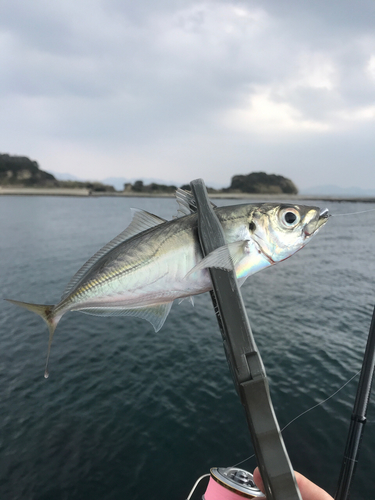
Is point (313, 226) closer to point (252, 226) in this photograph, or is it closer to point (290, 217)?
point (290, 217)

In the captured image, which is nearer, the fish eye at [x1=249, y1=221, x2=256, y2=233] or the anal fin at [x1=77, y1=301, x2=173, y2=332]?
the fish eye at [x1=249, y1=221, x2=256, y2=233]

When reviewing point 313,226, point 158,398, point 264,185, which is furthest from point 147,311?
point 264,185

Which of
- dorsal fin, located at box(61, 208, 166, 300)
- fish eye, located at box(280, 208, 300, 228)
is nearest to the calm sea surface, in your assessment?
dorsal fin, located at box(61, 208, 166, 300)

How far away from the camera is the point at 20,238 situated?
51.5 meters

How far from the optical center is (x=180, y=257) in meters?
1.91

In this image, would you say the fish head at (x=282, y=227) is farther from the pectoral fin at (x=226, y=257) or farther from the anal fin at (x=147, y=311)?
the anal fin at (x=147, y=311)

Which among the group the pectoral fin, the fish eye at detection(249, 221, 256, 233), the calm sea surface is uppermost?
the fish eye at detection(249, 221, 256, 233)

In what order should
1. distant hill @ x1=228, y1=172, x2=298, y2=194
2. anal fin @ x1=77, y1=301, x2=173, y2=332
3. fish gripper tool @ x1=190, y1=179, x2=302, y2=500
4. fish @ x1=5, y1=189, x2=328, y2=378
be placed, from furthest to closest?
distant hill @ x1=228, y1=172, x2=298, y2=194, anal fin @ x1=77, y1=301, x2=173, y2=332, fish @ x1=5, y1=189, x2=328, y2=378, fish gripper tool @ x1=190, y1=179, x2=302, y2=500

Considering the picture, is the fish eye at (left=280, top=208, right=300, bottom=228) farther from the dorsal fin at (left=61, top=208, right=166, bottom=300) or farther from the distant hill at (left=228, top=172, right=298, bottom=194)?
the distant hill at (left=228, top=172, right=298, bottom=194)

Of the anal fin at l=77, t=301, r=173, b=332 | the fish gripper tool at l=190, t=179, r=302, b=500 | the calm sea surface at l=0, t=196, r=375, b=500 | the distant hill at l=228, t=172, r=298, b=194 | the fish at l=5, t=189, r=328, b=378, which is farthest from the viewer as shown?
the distant hill at l=228, t=172, r=298, b=194

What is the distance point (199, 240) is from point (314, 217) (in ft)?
2.47

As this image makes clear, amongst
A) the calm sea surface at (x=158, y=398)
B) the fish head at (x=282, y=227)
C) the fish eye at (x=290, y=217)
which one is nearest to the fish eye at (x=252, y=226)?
the fish head at (x=282, y=227)

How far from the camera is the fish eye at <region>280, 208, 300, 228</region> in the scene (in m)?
1.96

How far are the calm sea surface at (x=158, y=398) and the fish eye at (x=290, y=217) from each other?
12.0 m
